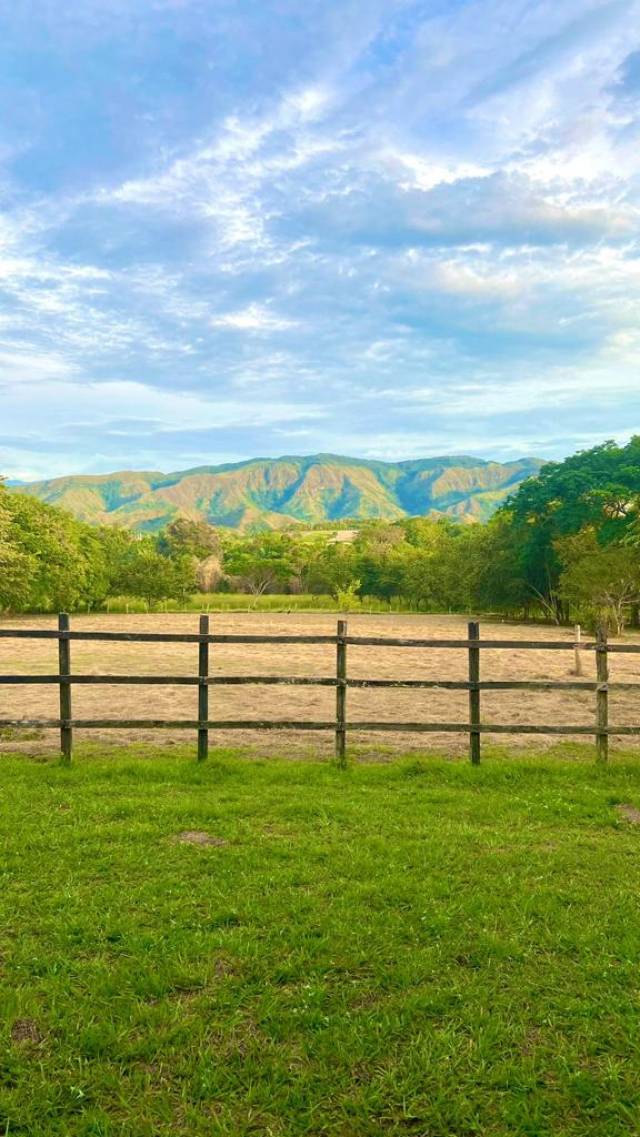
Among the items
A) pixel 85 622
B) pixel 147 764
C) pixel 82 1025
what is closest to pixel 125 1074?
pixel 82 1025

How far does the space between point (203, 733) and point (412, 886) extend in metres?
4.81

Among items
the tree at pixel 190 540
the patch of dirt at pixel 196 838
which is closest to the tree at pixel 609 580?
the patch of dirt at pixel 196 838

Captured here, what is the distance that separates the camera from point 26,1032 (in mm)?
4004

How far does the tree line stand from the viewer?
3384cm

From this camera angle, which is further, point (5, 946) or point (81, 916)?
point (81, 916)

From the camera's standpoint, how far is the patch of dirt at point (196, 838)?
269 inches

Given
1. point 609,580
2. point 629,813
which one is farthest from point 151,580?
point 629,813

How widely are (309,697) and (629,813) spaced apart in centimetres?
1127

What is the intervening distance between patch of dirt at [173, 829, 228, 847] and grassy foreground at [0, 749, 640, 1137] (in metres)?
0.06

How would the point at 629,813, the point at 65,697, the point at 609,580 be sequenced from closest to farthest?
the point at 629,813
the point at 65,697
the point at 609,580

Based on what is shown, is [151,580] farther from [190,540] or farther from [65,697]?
[190,540]

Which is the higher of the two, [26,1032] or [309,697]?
[26,1032]

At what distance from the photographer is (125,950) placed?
4.86 metres

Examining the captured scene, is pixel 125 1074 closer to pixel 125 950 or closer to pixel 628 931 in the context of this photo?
pixel 125 950
